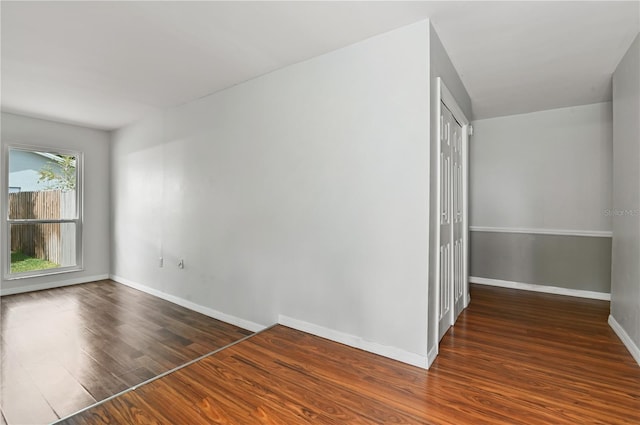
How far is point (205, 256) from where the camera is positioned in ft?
11.8

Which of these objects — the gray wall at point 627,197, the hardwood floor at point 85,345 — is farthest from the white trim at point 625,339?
the hardwood floor at point 85,345

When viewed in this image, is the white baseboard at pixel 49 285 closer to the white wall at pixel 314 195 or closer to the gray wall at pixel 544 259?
the white wall at pixel 314 195

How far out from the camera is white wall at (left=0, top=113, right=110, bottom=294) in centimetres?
448

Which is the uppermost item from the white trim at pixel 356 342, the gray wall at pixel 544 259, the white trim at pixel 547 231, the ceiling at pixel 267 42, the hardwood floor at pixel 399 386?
the ceiling at pixel 267 42

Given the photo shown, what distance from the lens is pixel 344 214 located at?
2482 millimetres

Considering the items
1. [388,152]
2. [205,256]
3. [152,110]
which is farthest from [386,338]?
[152,110]

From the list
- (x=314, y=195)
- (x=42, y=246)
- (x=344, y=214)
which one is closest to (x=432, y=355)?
(x=344, y=214)

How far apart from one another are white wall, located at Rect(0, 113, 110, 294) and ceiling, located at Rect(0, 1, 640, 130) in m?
1.06

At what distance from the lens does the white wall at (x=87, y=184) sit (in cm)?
448

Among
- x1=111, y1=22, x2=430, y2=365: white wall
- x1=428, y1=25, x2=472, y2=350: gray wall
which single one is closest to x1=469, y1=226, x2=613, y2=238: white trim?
x1=428, y1=25, x2=472, y2=350: gray wall

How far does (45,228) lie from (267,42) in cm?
474

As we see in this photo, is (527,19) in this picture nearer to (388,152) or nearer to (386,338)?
(388,152)

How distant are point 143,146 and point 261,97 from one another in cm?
252

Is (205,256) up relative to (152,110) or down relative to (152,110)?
down
